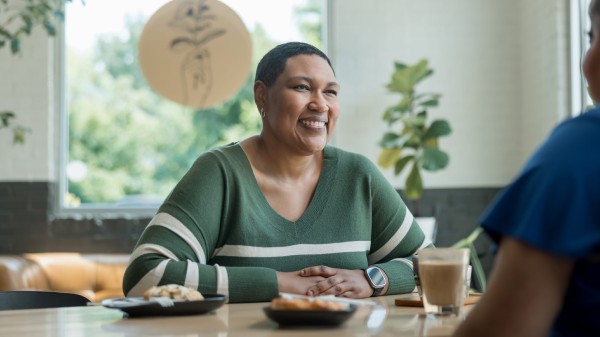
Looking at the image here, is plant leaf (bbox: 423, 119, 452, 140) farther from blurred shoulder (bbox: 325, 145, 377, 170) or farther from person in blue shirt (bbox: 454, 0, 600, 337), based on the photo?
person in blue shirt (bbox: 454, 0, 600, 337)

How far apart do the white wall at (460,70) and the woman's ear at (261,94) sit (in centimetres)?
369

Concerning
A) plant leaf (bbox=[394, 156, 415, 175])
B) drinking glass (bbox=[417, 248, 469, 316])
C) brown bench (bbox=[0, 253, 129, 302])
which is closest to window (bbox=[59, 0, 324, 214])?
Answer: brown bench (bbox=[0, 253, 129, 302])

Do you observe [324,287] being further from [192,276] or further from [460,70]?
[460,70]

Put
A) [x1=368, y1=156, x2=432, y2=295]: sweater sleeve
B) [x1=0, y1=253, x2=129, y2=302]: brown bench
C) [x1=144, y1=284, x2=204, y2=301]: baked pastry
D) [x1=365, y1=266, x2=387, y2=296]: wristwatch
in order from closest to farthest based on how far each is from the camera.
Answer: [x1=144, y1=284, x2=204, y2=301]: baked pastry, [x1=365, y1=266, x2=387, y2=296]: wristwatch, [x1=368, y1=156, x2=432, y2=295]: sweater sleeve, [x1=0, y1=253, x2=129, y2=302]: brown bench

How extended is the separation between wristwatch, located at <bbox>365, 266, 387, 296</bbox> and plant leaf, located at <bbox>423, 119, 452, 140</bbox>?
145 inches

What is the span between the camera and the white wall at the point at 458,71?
6.48m

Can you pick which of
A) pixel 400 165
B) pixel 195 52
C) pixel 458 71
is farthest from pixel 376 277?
pixel 458 71

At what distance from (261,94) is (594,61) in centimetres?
163

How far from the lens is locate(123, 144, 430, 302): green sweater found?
2.24 meters

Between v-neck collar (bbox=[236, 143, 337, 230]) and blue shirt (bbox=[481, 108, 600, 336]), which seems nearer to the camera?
blue shirt (bbox=[481, 108, 600, 336])

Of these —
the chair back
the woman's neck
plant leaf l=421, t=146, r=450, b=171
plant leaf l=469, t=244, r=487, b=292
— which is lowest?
plant leaf l=469, t=244, r=487, b=292

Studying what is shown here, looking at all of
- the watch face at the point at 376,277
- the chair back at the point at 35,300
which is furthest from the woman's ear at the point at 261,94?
the chair back at the point at 35,300

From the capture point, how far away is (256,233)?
2451mm

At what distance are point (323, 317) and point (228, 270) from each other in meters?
0.62
